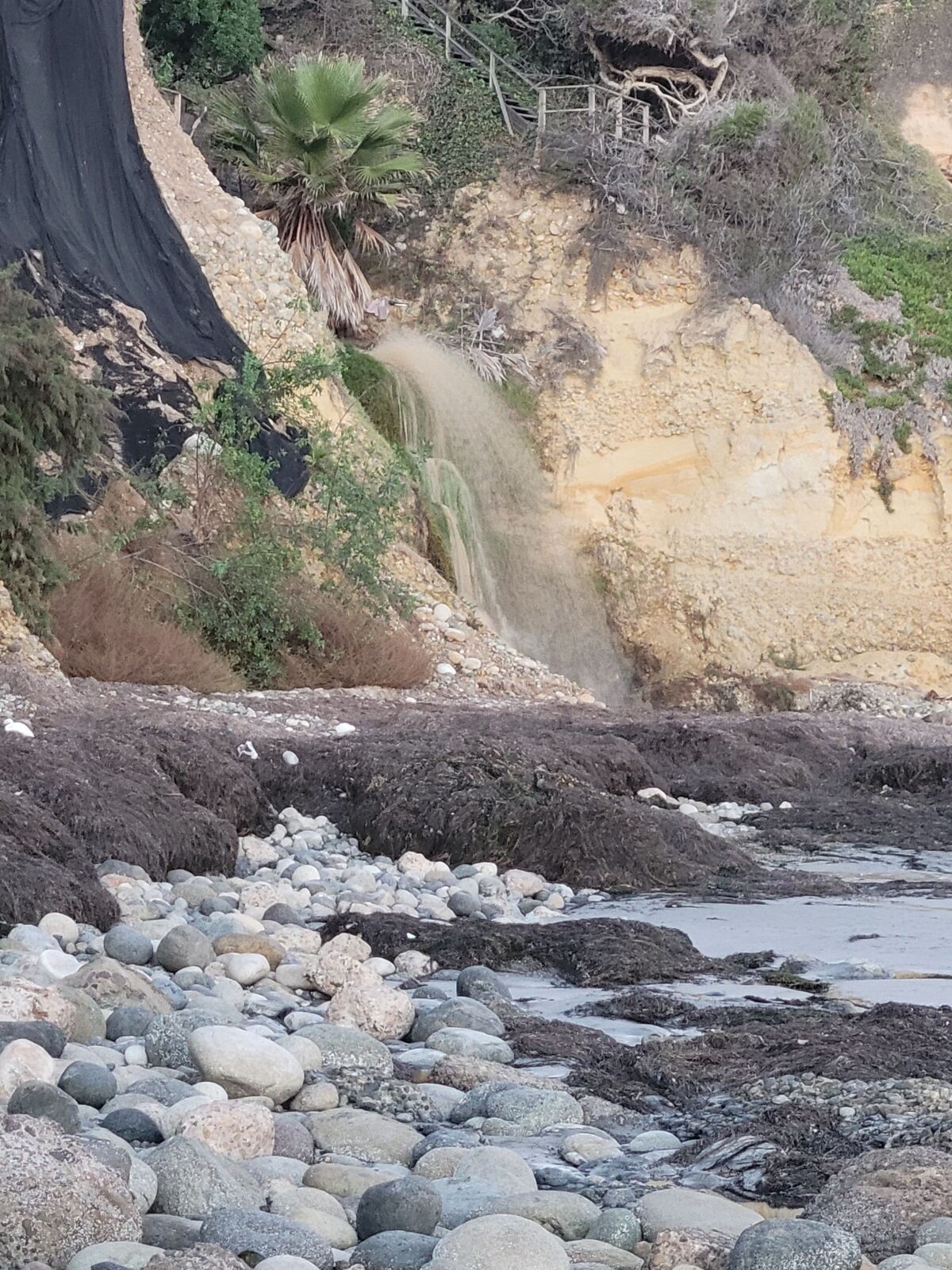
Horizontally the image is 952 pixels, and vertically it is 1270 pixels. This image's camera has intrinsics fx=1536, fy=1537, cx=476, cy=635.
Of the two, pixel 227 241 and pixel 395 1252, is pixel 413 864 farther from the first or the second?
pixel 227 241

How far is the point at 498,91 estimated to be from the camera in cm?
2584

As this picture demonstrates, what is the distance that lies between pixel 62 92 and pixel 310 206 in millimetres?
4554

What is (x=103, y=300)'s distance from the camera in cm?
1675

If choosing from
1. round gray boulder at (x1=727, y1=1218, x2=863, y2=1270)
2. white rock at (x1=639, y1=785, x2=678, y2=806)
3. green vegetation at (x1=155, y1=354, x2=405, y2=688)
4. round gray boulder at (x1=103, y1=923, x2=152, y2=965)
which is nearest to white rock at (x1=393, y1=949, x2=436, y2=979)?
round gray boulder at (x1=103, y1=923, x2=152, y2=965)

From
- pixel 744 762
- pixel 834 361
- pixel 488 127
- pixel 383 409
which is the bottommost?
pixel 744 762

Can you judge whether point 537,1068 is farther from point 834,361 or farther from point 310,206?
point 834,361

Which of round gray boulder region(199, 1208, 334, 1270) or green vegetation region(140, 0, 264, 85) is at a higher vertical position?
green vegetation region(140, 0, 264, 85)

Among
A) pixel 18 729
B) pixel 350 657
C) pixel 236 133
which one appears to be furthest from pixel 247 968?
pixel 236 133

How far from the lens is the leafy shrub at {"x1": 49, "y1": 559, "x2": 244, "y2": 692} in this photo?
42.7ft

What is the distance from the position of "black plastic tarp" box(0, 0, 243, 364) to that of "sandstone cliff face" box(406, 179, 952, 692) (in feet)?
25.2

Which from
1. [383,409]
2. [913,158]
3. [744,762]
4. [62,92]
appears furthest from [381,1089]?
[913,158]

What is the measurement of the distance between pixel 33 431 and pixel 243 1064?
953 centimetres

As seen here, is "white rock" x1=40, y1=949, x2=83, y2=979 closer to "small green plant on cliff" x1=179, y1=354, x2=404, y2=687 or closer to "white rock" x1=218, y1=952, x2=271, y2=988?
"white rock" x1=218, y1=952, x2=271, y2=988

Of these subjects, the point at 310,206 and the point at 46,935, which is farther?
the point at 310,206
